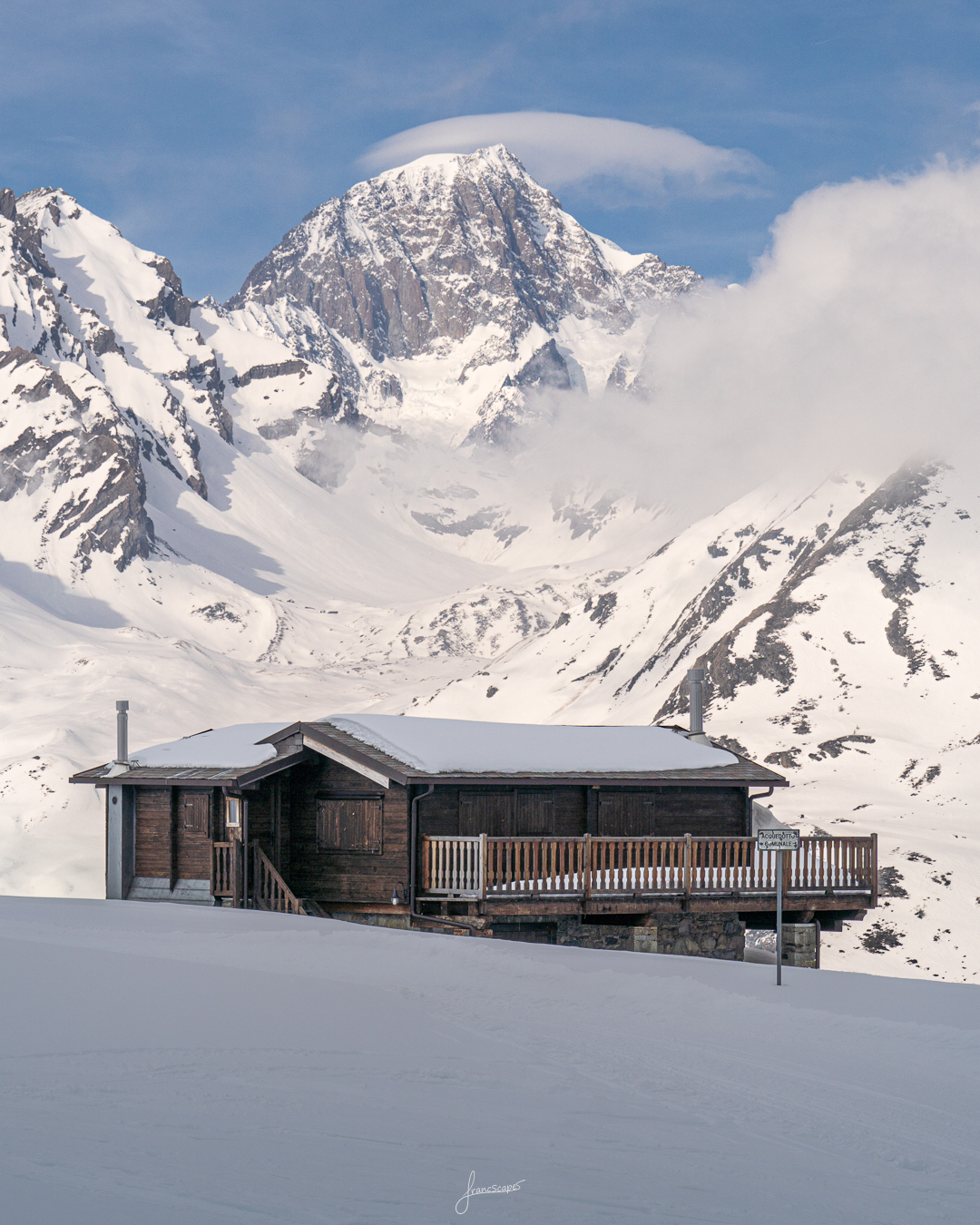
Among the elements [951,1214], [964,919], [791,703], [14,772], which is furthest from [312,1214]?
[14,772]

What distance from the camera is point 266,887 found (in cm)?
2714

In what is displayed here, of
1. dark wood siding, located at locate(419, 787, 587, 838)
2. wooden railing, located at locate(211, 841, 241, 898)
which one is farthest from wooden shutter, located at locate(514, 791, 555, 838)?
wooden railing, located at locate(211, 841, 241, 898)

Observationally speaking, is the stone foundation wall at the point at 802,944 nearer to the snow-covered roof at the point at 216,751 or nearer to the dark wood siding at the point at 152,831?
the snow-covered roof at the point at 216,751

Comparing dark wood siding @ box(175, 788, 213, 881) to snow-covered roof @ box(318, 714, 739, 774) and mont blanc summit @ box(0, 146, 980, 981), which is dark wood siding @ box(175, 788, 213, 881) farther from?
mont blanc summit @ box(0, 146, 980, 981)

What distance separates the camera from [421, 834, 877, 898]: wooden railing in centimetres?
2481

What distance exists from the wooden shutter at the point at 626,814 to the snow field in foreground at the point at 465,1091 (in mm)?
10070

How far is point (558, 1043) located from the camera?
1289 centimetres

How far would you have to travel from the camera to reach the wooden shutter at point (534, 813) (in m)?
27.4

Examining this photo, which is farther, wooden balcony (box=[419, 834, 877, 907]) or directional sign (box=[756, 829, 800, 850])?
wooden balcony (box=[419, 834, 877, 907])

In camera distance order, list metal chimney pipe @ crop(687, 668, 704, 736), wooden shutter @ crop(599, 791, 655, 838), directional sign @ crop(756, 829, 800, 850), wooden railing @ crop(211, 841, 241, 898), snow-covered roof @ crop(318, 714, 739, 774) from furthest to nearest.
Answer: metal chimney pipe @ crop(687, 668, 704, 736), wooden shutter @ crop(599, 791, 655, 838), wooden railing @ crop(211, 841, 241, 898), snow-covered roof @ crop(318, 714, 739, 774), directional sign @ crop(756, 829, 800, 850)

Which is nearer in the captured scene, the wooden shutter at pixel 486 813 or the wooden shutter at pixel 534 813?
the wooden shutter at pixel 486 813

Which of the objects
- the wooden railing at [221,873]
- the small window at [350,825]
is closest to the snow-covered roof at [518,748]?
the small window at [350,825]

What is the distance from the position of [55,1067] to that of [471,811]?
54.0 feet

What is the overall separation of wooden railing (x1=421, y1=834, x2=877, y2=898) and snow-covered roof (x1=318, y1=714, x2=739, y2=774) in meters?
1.65
